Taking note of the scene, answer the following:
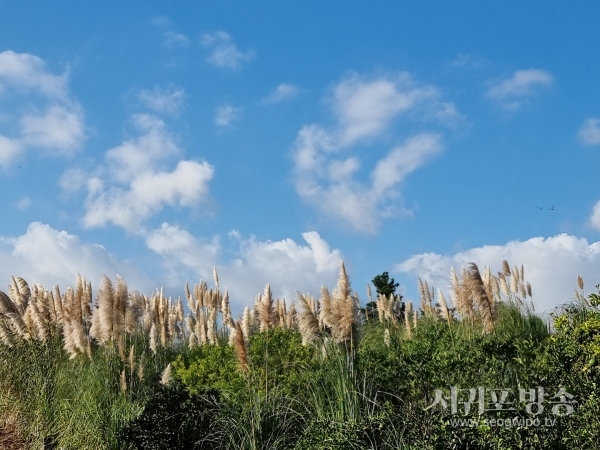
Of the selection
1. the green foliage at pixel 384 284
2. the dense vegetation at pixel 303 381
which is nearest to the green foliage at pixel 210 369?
the dense vegetation at pixel 303 381

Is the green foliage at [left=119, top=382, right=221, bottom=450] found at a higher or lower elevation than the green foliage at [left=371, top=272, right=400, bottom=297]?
lower

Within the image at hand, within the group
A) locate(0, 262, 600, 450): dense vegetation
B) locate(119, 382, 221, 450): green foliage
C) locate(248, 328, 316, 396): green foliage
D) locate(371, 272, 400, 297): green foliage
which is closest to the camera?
locate(0, 262, 600, 450): dense vegetation

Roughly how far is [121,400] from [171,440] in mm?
1621

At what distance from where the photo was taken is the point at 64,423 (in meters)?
8.45

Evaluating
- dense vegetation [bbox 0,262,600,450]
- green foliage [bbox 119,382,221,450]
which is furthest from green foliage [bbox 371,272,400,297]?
green foliage [bbox 119,382,221,450]

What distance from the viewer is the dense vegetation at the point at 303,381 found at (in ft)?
19.2

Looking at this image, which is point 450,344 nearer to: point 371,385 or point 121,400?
point 371,385

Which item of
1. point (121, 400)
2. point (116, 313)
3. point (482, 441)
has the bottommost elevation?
point (482, 441)

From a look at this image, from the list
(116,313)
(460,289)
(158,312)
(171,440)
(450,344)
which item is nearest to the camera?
(171,440)

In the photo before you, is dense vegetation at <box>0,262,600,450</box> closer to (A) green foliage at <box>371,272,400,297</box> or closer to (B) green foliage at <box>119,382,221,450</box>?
(B) green foliage at <box>119,382,221,450</box>

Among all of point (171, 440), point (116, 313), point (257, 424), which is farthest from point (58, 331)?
point (257, 424)

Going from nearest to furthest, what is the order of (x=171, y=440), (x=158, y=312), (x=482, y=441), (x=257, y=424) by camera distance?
(x=482, y=441) → (x=257, y=424) → (x=171, y=440) → (x=158, y=312)

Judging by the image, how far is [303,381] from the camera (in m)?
8.16

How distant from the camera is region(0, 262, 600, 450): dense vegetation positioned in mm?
5855
